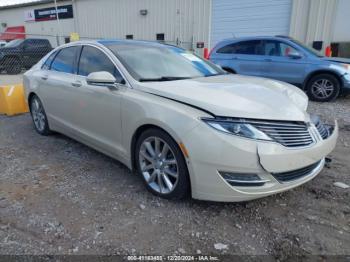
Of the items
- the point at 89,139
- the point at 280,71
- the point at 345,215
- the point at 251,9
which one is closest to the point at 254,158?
the point at 345,215

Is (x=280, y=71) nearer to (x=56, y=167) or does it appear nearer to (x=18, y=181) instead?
(x=56, y=167)

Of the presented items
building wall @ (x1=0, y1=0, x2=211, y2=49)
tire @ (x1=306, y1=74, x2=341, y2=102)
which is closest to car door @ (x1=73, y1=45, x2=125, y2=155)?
tire @ (x1=306, y1=74, x2=341, y2=102)

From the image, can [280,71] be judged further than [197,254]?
Yes

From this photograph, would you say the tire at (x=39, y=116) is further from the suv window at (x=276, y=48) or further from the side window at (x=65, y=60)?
the suv window at (x=276, y=48)

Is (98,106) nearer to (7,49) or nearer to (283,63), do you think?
(283,63)

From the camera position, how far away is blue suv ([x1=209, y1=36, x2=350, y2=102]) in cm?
726

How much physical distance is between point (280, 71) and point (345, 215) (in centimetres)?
592

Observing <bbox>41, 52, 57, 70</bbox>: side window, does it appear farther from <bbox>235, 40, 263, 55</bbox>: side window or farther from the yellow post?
<bbox>235, 40, 263, 55</bbox>: side window

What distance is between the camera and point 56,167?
382 centimetres

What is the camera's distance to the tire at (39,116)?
484 cm

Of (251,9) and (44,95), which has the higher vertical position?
(251,9)

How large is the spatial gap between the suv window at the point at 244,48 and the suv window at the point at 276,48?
0.68 feet

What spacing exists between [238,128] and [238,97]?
1.35 feet

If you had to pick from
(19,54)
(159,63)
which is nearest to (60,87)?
(159,63)
